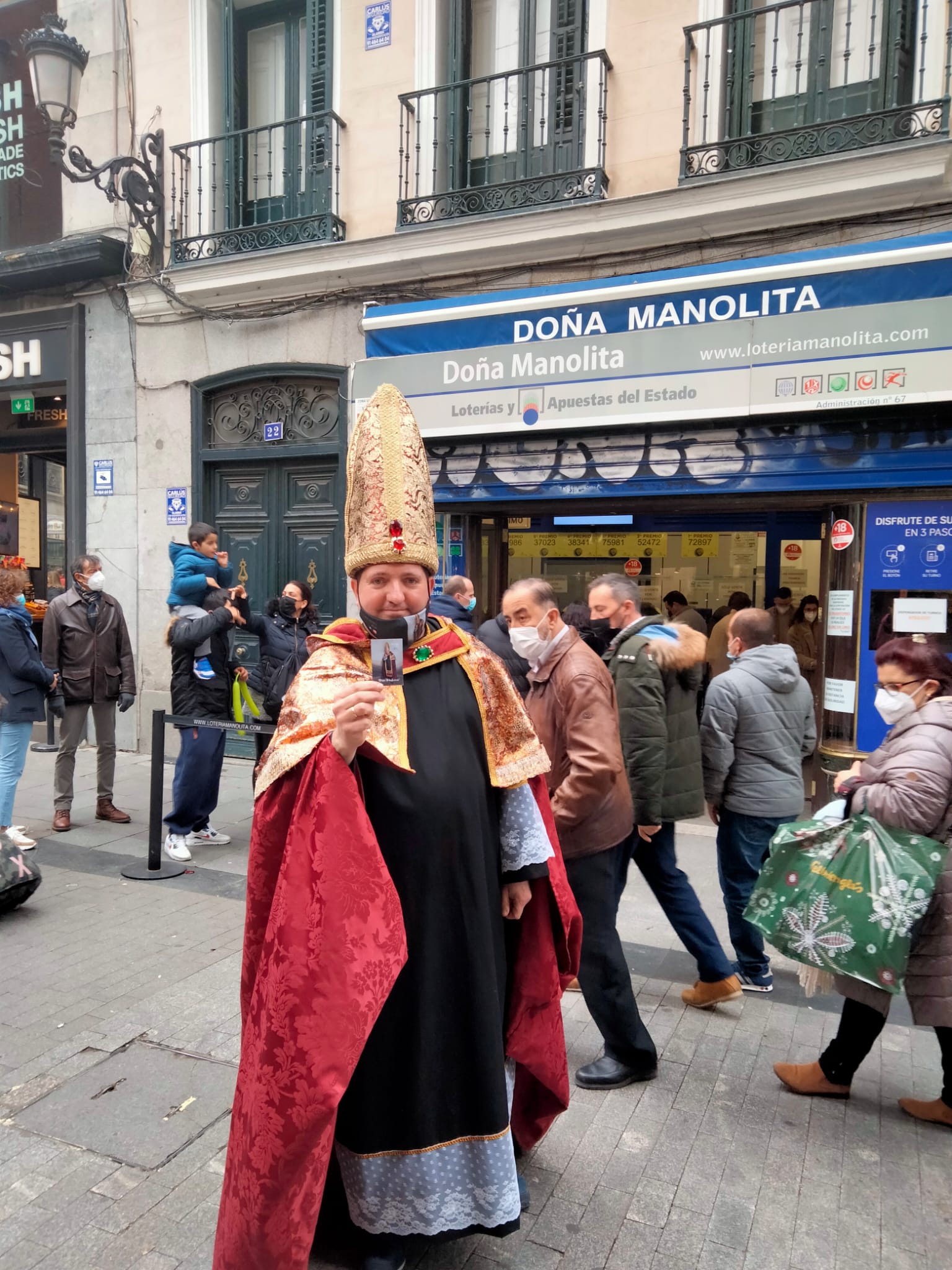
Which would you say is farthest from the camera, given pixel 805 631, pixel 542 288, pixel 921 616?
pixel 805 631

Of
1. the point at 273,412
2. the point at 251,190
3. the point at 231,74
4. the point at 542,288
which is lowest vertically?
the point at 273,412

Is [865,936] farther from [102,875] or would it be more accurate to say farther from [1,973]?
[102,875]

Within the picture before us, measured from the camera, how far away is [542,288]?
7543 mm

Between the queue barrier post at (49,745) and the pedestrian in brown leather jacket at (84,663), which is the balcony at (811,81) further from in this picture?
the queue barrier post at (49,745)

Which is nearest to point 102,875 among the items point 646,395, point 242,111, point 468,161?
point 646,395

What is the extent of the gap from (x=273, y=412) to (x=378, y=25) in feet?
12.1

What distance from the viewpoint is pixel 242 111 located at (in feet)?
30.5

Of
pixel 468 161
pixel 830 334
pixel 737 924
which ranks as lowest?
pixel 737 924

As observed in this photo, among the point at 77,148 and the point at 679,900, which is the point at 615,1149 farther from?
the point at 77,148

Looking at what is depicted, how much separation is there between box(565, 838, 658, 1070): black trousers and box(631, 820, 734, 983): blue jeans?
1.68ft

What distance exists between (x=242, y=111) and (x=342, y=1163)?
33.1 ft

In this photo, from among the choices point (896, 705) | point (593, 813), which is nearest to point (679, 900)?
point (593, 813)

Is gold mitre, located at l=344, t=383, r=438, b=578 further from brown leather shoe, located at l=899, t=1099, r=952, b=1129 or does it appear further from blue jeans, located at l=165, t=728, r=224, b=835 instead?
blue jeans, located at l=165, t=728, r=224, b=835

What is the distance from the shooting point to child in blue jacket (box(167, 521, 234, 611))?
610cm
